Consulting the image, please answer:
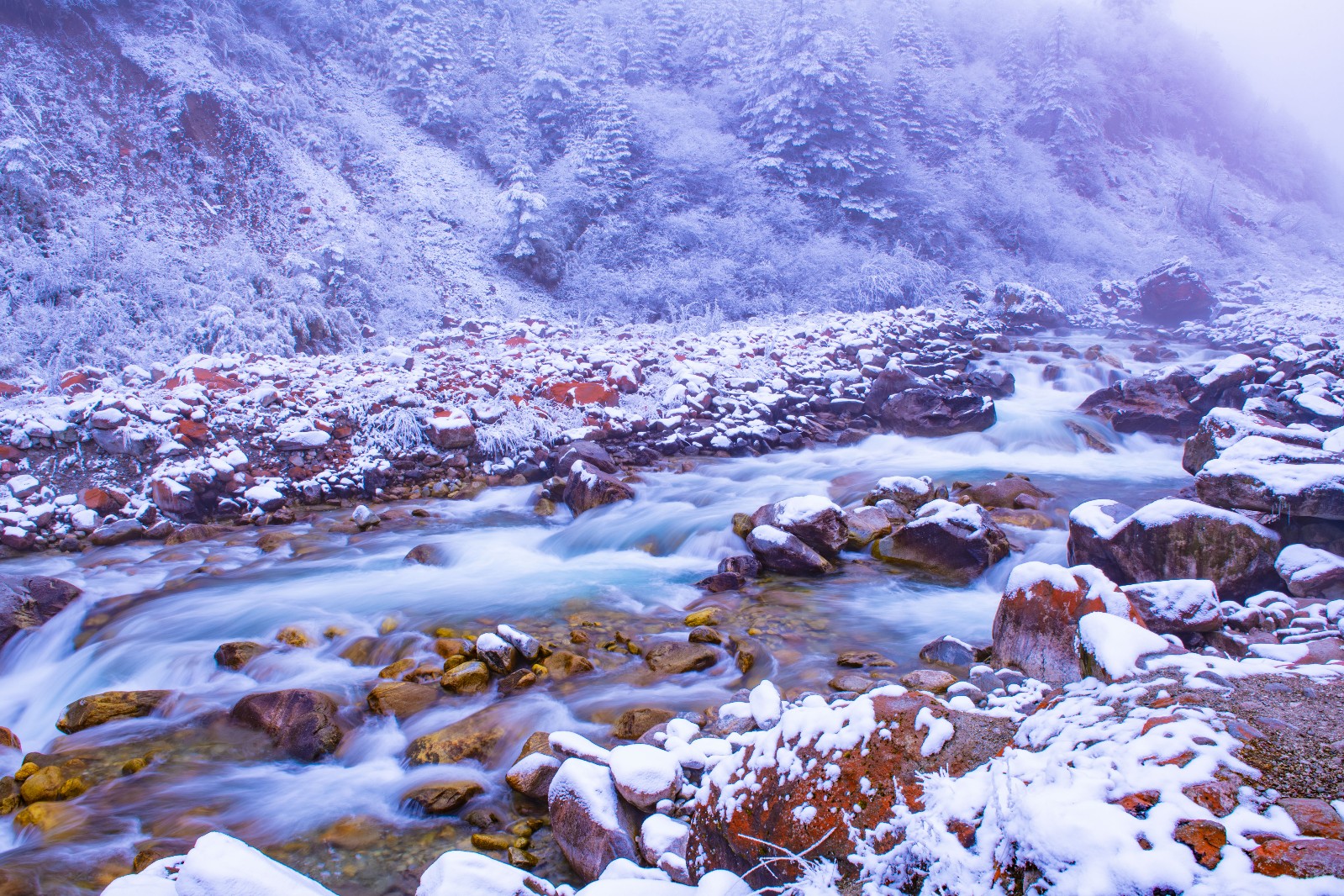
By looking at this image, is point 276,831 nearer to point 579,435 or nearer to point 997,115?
point 579,435

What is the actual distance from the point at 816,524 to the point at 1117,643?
132 inches

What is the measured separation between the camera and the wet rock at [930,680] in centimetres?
328

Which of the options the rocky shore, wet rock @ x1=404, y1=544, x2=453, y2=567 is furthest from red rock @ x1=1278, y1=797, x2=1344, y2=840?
wet rock @ x1=404, y1=544, x2=453, y2=567

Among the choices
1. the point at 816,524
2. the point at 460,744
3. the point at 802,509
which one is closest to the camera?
the point at 460,744

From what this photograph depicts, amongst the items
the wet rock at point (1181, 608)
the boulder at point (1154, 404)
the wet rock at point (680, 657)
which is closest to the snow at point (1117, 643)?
the wet rock at point (1181, 608)

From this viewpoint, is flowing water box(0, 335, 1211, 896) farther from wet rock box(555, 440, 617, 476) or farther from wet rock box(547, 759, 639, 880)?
wet rock box(555, 440, 617, 476)

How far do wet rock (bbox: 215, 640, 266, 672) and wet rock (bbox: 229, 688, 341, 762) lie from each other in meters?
0.64

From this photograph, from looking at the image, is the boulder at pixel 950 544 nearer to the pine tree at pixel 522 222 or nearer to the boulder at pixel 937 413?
the boulder at pixel 937 413

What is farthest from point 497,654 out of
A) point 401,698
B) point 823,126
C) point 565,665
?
point 823,126

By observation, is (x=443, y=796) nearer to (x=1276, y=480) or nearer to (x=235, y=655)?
(x=235, y=655)

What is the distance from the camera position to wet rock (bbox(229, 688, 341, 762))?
326 cm

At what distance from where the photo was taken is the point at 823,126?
1905 cm

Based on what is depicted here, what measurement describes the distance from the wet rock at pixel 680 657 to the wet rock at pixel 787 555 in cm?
154

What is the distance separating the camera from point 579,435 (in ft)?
28.0
